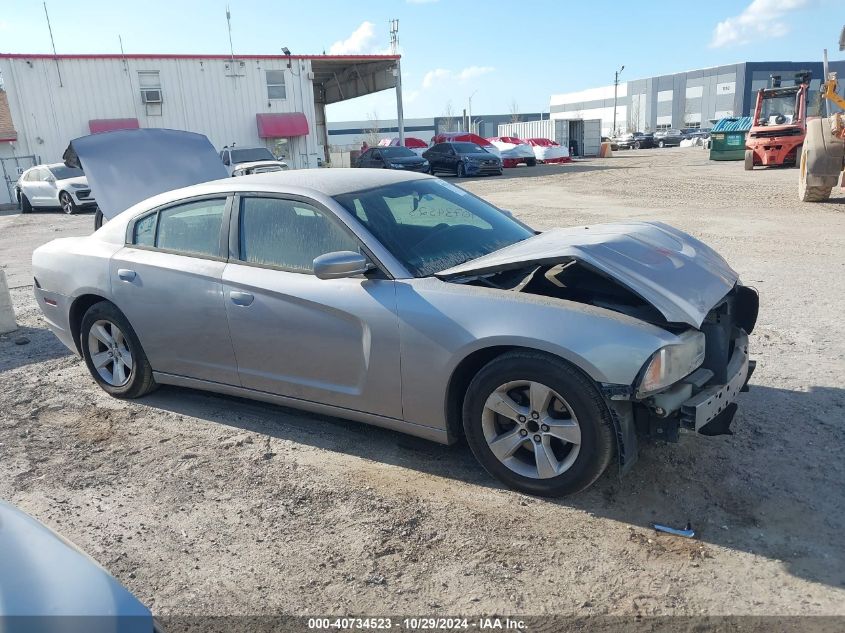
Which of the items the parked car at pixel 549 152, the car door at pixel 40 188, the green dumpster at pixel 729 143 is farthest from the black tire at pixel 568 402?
the parked car at pixel 549 152

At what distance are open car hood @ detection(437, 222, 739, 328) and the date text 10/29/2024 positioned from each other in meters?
1.54

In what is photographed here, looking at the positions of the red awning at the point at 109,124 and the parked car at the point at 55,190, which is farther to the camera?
the red awning at the point at 109,124

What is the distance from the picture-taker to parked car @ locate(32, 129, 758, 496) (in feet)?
10.3

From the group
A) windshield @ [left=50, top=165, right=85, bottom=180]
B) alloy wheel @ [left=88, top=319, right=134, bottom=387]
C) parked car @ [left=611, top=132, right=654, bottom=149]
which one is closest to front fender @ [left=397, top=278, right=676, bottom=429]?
alloy wheel @ [left=88, top=319, right=134, bottom=387]

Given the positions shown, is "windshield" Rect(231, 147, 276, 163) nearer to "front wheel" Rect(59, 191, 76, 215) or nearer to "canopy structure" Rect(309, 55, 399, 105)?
"front wheel" Rect(59, 191, 76, 215)

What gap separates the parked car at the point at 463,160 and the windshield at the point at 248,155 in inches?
347

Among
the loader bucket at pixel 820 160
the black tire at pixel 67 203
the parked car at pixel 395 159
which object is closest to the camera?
the loader bucket at pixel 820 160

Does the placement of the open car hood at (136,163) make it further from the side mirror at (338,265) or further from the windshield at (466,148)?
the windshield at (466,148)

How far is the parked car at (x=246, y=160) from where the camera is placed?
1962 centimetres

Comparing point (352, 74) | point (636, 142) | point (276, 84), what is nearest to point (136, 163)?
point (276, 84)

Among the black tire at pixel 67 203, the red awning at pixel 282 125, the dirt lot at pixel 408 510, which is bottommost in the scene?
the dirt lot at pixel 408 510

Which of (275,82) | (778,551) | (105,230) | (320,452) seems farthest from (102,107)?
(778,551)

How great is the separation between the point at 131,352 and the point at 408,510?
253 centimetres

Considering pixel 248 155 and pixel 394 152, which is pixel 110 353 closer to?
pixel 248 155
